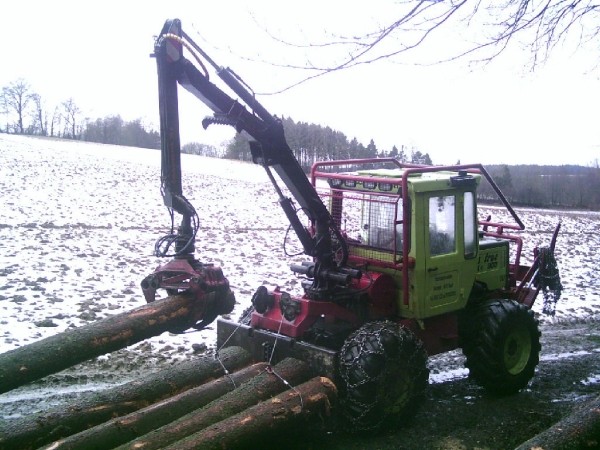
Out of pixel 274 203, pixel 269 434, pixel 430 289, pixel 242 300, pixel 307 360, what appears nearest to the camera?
A: pixel 269 434

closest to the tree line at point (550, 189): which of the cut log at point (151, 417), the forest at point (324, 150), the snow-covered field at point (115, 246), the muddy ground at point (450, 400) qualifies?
the forest at point (324, 150)

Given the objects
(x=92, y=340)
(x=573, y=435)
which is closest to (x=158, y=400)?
(x=92, y=340)

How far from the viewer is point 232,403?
17.3 feet

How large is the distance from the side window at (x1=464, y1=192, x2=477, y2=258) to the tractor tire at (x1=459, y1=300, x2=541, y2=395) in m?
0.71

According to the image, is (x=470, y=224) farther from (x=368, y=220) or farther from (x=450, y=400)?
(x=450, y=400)

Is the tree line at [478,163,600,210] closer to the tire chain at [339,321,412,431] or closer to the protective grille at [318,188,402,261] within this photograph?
the protective grille at [318,188,402,261]

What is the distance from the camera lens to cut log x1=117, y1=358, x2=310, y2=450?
462cm

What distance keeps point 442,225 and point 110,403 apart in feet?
12.6

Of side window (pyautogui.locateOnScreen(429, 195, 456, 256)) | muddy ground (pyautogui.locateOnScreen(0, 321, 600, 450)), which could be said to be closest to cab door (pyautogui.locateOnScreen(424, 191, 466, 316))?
side window (pyautogui.locateOnScreen(429, 195, 456, 256))

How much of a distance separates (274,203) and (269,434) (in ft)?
71.7

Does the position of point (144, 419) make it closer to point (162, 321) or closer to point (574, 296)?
point (162, 321)

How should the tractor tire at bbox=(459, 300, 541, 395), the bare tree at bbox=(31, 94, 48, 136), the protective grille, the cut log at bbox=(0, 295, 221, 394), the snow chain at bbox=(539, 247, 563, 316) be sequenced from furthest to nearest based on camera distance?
1. the bare tree at bbox=(31, 94, 48, 136)
2. the snow chain at bbox=(539, 247, 563, 316)
3. the tractor tire at bbox=(459, 300, 541, 395)
4. the protective grille
5. the cut log at bbox=(0, 295, 221, 394)

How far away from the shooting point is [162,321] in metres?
5.38

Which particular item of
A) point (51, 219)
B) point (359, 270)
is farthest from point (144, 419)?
point (51, 219)
